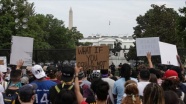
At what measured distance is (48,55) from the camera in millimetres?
17922

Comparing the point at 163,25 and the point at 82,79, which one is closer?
the point at 82,79

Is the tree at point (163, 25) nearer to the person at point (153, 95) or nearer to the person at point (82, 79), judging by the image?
the person at point (82, 79)

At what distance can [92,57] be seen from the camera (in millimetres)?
8383

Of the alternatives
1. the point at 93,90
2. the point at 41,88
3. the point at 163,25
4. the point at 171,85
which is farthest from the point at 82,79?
the point at 163,25

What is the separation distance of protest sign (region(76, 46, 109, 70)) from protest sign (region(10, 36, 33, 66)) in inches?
144

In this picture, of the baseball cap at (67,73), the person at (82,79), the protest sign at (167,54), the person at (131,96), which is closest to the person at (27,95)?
the baseball cap at (67,73)

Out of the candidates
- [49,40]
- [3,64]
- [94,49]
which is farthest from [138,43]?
[49,40]

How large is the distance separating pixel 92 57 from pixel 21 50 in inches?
156

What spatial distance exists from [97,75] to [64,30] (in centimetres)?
6864

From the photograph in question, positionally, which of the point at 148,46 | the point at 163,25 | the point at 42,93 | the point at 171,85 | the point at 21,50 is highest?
the point at 163,25

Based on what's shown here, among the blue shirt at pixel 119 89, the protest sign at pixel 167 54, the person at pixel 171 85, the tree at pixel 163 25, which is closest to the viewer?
the person at pixel 171 85

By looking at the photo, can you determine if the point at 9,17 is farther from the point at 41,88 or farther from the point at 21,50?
the point at 41,88

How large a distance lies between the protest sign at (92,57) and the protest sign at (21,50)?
366 centimetres

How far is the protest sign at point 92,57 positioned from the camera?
830 centimetres
